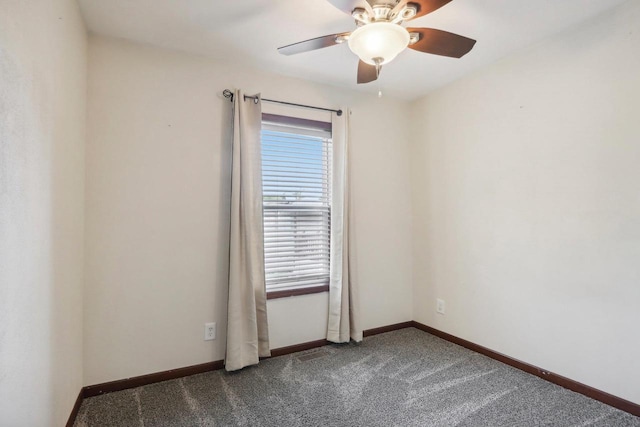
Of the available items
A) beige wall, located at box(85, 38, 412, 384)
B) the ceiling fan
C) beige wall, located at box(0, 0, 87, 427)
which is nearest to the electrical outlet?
beige wall, located at box(85, 38, 412, 384)

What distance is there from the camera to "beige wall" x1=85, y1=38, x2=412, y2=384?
2029 millimetres

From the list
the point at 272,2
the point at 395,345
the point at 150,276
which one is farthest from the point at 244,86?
the point at 395,345

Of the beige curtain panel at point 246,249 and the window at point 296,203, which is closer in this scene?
the beige curtain panel at point 246,249

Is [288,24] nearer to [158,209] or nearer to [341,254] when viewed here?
[158,209]

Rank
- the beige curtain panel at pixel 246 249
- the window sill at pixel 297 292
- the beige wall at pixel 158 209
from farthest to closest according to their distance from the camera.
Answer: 1. the window sill at pixel 297 292
2. the beige curtain panel at pixel 246 249
3. the beige wall at pixel 158 209

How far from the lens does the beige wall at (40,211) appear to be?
39.6 inches

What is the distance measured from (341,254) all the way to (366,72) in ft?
4.91

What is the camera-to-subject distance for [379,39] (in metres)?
1.41

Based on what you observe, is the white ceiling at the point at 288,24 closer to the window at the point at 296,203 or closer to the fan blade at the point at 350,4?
the fan blade at the point at 350,4

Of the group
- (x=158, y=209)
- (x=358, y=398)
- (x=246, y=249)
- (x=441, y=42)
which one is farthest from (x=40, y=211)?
(x=441, y=42)

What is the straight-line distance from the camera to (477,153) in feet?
8.73

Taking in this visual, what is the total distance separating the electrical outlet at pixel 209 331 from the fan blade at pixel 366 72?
2083 mm

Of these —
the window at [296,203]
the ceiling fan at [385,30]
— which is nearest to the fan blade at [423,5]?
the ceiling fan at [385,30]

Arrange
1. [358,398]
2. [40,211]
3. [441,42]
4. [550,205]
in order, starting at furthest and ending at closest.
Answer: [550,205]
[358,398]
[441,42]
[40,211]
